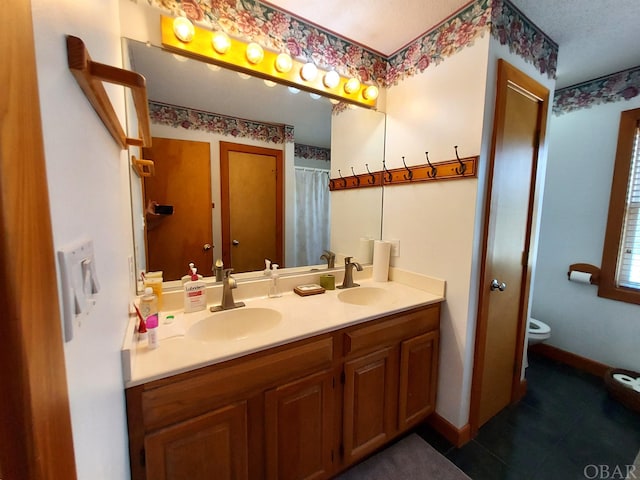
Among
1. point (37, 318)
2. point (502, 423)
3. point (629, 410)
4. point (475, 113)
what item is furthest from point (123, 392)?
point (629, 410)

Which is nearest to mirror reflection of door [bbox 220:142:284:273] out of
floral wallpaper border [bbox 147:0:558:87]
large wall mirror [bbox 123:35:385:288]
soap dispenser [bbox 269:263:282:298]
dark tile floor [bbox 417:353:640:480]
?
large wall mirror [bbox 123:35:385:288]

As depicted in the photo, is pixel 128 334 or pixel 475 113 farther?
pixel 475 113

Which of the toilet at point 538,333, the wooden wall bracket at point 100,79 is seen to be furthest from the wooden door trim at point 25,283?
the toilet at point 538,333

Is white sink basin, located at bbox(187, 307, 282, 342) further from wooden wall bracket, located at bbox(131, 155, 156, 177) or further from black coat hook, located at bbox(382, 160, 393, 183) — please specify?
black coat hook, located at bbox(382, 160, 393, 183)

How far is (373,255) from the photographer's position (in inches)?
76.5

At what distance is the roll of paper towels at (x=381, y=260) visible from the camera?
1832mm

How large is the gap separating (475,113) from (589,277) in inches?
71.0

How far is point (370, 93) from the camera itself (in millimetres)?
1744

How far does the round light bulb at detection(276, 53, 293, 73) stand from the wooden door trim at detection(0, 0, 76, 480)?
4.53 feet

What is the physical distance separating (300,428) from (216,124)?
4.97 ft

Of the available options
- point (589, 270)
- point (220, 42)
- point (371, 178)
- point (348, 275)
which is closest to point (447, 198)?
point (371, 178)

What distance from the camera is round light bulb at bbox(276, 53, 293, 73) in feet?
4.66

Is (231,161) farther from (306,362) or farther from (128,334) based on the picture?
(306,362)

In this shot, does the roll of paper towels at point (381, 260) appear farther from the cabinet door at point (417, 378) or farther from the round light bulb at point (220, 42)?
the round light bulb at point (220, 42)
